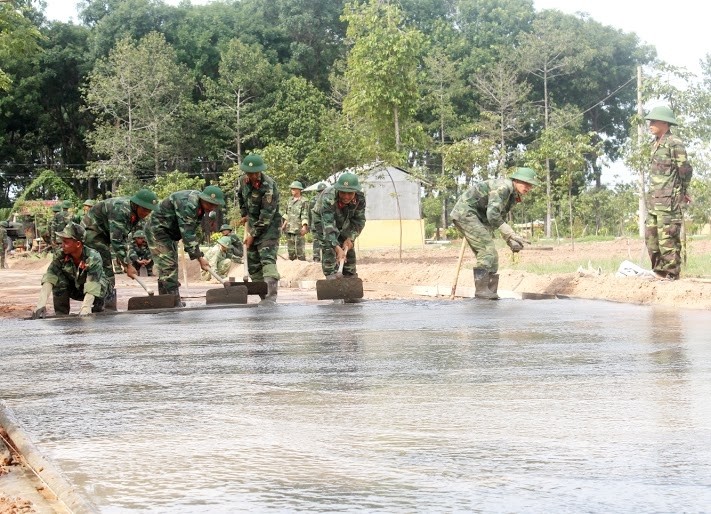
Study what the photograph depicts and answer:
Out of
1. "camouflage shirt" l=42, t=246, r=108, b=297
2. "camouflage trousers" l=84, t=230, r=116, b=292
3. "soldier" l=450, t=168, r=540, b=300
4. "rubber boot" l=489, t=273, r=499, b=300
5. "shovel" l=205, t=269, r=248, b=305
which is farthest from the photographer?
"camouflage trousers" l=84, t=230, r=116, b=292

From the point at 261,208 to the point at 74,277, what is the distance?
2.67m

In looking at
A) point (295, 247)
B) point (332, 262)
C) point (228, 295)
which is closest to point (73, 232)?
point (228, 295)

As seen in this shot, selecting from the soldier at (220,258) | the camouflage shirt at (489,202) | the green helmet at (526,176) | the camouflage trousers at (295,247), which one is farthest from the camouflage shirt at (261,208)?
the camouflage trousers at (295,247)

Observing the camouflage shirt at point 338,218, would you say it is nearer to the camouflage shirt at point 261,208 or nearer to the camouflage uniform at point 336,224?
the camouflage uniform at point 336,224

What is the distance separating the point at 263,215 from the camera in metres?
14.6

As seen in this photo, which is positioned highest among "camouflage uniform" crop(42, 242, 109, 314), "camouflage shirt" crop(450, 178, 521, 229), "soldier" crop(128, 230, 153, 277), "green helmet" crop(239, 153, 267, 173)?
"green helmet" crop(239, 153, 267, 173)

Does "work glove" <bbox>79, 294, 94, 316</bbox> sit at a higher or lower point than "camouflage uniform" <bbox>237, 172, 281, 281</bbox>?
lower

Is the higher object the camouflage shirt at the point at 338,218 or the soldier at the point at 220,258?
the camouflage shirt at the point at 338,218

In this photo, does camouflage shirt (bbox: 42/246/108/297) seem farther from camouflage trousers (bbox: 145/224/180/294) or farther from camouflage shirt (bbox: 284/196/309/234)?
camouflage shirt (bbox: 284/196/309/234)

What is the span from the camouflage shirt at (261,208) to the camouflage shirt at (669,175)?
473 cm

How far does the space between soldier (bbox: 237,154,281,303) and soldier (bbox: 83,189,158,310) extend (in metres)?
1.19

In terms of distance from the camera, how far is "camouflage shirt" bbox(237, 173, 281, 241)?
48.0 feet

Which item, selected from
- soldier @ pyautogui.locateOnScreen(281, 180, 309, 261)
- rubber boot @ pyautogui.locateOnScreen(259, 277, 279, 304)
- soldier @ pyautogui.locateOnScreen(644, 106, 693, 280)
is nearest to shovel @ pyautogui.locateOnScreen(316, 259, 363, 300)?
rubber boot @ pyautogui.locateOnScreen(259, 277, 279, 304)

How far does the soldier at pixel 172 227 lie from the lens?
13.9 meters
